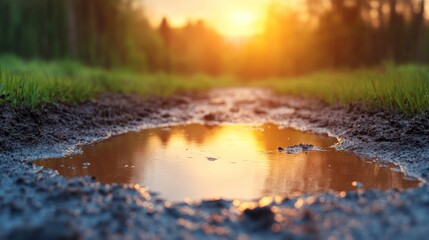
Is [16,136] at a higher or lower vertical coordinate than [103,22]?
lower

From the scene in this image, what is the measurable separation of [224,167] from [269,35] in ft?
138

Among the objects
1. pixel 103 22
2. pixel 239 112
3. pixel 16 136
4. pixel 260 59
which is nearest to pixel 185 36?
pixel 260 59

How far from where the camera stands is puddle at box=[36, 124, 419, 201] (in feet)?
10.8

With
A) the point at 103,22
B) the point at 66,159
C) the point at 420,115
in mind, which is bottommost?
the point at 66,159

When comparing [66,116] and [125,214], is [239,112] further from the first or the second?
[125,214]

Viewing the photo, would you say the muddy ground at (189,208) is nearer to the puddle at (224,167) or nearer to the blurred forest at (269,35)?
the puddle at (224,167)

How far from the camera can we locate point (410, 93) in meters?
5.30

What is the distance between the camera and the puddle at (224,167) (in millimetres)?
3303

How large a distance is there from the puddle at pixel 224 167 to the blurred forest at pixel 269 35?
12486 millimetres

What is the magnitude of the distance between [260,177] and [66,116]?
3492mm

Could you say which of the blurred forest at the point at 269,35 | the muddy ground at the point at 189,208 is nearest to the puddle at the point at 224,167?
the muddy ground at the point at 189,208

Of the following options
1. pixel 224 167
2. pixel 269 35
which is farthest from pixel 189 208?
pixel 269 35

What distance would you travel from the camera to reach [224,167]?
4012 millimetres

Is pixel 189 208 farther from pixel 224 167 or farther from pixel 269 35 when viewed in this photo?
pixel 269 35
